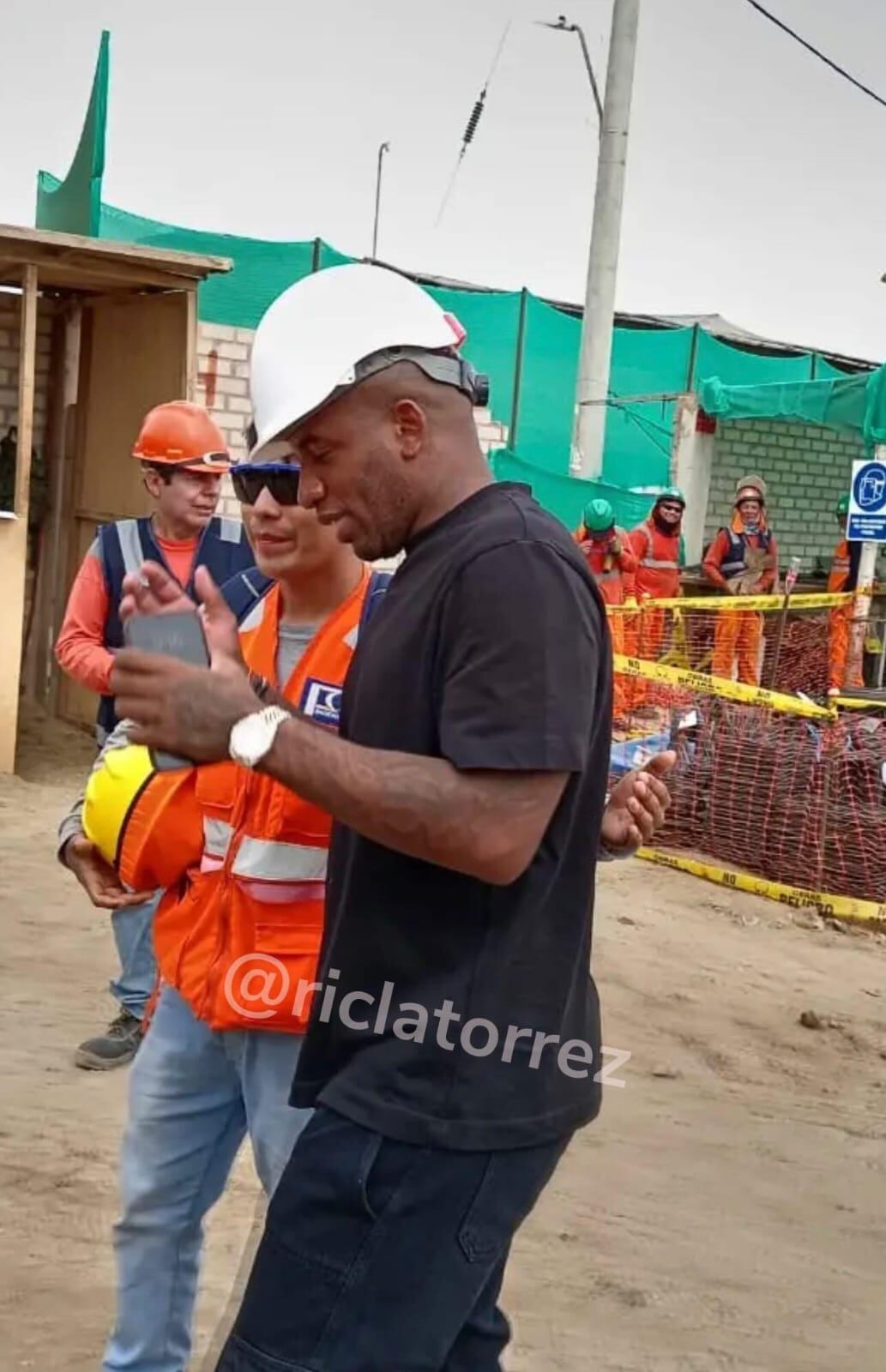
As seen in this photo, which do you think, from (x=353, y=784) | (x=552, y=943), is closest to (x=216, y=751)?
(x=353, y=784)

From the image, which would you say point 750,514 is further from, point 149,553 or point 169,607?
point 169,607

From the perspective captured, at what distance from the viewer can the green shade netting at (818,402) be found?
13.3 meters

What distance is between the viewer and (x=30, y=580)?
11352 millimetres

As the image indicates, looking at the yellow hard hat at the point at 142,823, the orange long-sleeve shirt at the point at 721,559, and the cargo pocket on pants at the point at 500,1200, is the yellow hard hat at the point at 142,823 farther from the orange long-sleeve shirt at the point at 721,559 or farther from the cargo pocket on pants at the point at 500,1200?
the orange long-sleeve shirt at the point at 721,559

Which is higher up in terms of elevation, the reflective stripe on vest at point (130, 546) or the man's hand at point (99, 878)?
the reflective stripe on vest at point (130, 546)

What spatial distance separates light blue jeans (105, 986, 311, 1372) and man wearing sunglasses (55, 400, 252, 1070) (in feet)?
6.73

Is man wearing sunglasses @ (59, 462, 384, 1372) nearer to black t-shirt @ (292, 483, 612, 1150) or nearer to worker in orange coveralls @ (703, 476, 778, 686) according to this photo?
black t-shirt @ (292, 483, 612, 1150)

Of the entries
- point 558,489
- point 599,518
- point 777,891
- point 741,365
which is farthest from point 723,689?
point 741,365

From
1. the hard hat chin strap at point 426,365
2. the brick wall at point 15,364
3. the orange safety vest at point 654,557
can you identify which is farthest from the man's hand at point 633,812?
the orange safety vest at point 654,557

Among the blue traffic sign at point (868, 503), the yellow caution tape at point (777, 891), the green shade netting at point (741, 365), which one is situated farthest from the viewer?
the green shade netting at point (741, 365)

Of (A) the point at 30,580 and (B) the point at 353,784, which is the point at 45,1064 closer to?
(B) the point at 353,784

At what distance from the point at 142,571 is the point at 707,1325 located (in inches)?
A: 101

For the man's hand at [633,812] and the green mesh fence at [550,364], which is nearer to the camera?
the man's hand at [633,812]

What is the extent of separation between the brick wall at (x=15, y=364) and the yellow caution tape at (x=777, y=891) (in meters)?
5.93
